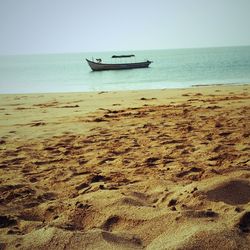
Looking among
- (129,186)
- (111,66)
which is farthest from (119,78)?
(129,186)

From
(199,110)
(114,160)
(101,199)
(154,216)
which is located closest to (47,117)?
(199,110)

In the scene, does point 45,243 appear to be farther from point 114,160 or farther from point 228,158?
point 228,158

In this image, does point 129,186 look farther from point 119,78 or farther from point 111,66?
point 111,66

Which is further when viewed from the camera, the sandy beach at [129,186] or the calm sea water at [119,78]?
the calm sea water at [119,78]

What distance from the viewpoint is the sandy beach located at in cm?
205

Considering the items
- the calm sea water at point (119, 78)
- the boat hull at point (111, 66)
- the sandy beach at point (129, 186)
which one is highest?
the boat hull at point (111, 66)

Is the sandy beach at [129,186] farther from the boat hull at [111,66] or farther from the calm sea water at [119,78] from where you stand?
the boat hull at [111,66]

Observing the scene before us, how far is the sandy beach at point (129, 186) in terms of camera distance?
2.05 m

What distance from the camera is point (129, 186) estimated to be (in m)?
3.08

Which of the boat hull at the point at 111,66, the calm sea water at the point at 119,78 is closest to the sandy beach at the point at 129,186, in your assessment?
the calm sea water at the point at 119,78

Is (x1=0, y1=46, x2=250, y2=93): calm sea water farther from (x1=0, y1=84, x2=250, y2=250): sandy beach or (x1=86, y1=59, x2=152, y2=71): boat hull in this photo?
(x1=0, y1=84, x2=250, y2=250): sandy beach

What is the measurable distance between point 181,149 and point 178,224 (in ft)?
7.14

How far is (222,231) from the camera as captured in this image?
6.50 feet

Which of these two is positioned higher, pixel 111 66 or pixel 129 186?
pixel 111 66
